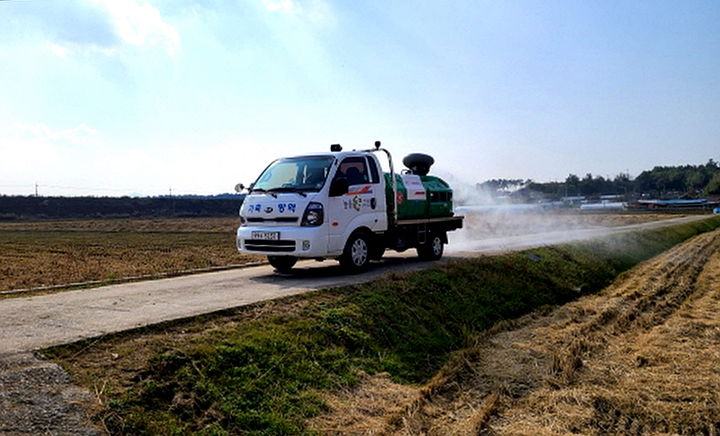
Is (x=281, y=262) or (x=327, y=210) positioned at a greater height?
(x=327, y=210)

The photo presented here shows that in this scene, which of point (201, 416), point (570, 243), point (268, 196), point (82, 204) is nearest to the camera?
point (201, 416)

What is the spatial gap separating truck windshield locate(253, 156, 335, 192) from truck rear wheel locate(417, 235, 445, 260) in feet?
13.7

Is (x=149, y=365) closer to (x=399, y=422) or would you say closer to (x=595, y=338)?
(x=399, y=422)

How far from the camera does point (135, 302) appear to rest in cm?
866

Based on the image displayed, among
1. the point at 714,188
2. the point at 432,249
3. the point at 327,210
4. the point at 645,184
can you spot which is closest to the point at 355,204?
the point at 327,210

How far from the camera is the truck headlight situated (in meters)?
11.1

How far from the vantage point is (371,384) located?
695 centimetres

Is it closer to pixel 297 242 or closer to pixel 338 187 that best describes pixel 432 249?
pixel 338 187

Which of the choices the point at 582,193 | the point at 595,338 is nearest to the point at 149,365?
the point at 595,338

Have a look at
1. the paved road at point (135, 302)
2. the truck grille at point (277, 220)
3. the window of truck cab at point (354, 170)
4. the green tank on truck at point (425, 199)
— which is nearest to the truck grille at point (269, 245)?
the truck grille at point (277, 220)

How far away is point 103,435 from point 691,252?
27.0 metres

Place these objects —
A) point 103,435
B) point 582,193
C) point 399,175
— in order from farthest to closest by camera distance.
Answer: point 582,193, point 399,175, point 103,435

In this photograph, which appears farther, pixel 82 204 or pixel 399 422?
pixel 82 204

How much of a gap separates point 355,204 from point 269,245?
187 centimetres
